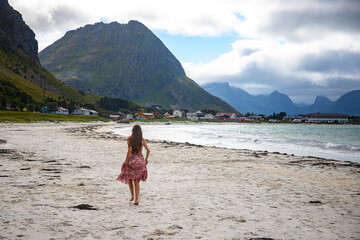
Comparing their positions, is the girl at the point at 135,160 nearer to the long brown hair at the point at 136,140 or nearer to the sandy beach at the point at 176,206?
the long brown hair at the point at 136,140

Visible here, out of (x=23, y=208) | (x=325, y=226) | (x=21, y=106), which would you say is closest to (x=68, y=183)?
(x=23, y=208)

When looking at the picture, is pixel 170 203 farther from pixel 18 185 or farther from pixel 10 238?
pixel 18 185

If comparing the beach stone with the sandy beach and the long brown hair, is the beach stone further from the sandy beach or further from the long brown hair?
the long brown hair

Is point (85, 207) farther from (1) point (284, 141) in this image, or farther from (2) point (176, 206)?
(1) point (284, 141)

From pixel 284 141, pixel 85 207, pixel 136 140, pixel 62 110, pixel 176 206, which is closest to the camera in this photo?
pixel 85 207

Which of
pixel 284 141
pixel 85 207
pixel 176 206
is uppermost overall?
pixel 85 207

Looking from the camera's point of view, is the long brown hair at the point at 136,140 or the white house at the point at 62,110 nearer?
the long brown hair at the point at 136,140

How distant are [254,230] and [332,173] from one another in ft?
39.6

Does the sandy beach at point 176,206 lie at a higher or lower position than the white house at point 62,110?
lower

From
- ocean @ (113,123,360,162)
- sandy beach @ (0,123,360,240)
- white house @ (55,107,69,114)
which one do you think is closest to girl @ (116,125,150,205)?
sandy beach @ (0,123,360,240)

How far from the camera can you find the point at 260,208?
8297mm

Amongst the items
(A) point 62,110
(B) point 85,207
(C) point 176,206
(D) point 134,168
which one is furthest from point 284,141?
(A) point 62,110

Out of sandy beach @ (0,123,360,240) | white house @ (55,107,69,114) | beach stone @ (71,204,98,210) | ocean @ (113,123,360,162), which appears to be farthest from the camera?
white house @ (55,107,69,114)

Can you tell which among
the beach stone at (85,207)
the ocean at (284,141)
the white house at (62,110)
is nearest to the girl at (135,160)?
the beach stone at (85,207)
